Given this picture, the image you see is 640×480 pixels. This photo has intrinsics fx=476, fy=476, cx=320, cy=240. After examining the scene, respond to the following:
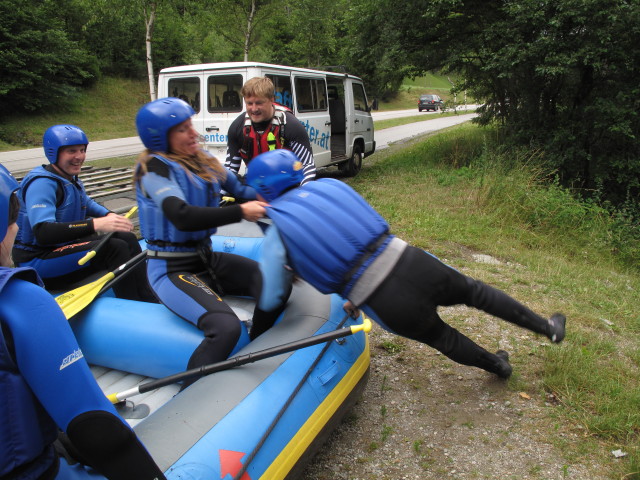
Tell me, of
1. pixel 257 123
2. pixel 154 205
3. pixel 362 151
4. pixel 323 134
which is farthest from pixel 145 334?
pixel 362 151

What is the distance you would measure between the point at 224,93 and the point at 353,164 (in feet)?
13.8

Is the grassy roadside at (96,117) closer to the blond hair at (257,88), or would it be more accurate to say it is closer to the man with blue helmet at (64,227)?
the blond hair at (257,88)

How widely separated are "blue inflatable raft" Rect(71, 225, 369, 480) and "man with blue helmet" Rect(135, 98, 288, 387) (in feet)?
0.45

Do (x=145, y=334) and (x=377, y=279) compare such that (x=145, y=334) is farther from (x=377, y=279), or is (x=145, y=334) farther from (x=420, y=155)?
(x=420, y=155)

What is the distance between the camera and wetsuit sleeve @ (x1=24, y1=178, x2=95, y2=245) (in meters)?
3.25

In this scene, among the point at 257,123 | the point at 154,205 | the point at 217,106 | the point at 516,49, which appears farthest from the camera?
the point at 516,49

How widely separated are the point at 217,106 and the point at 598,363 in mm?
6888

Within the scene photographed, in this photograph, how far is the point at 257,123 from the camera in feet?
12.8

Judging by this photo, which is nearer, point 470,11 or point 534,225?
point 534,225

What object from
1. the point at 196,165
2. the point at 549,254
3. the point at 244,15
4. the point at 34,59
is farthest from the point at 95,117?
the point at 196,165

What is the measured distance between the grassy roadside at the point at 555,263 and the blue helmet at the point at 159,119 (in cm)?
277

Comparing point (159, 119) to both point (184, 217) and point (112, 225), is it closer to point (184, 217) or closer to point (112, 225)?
point (184, 217)

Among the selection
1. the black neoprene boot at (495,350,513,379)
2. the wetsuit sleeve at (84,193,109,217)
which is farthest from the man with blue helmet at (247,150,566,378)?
the wetsuit sleeve at (84,193,109,217)

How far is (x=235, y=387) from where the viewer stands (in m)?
2.25
